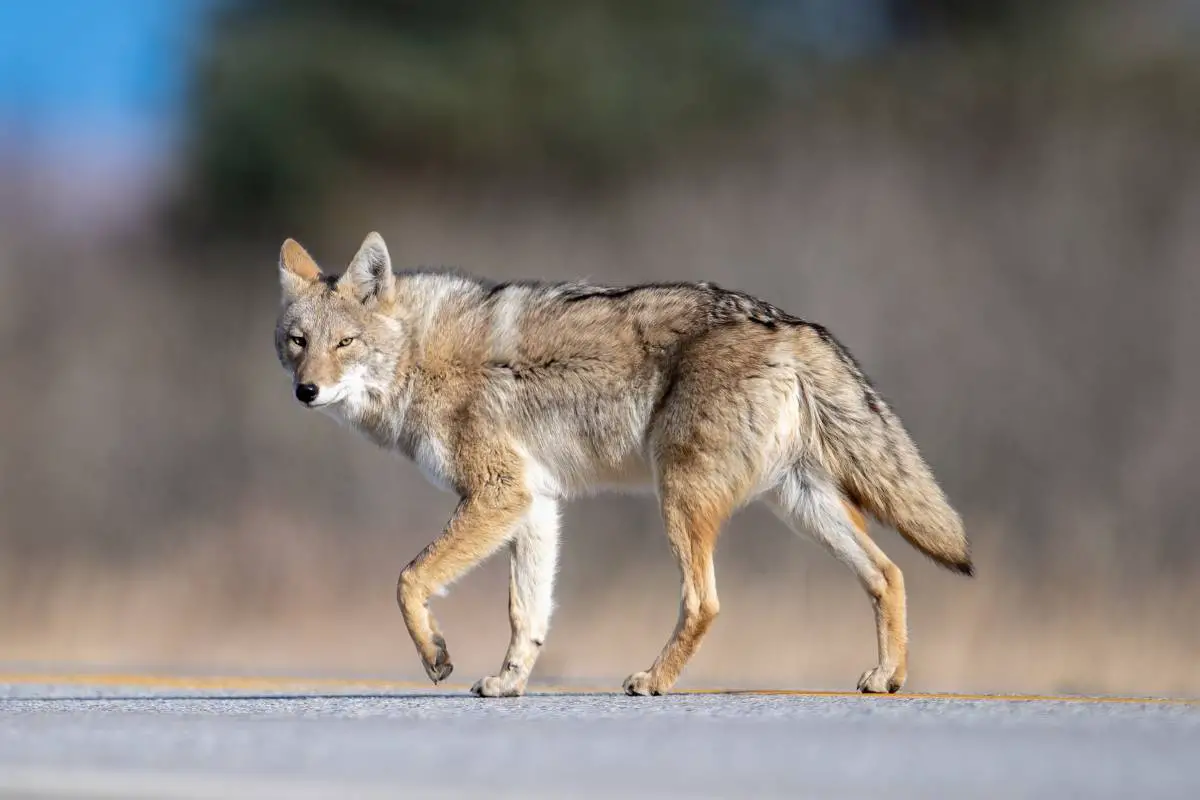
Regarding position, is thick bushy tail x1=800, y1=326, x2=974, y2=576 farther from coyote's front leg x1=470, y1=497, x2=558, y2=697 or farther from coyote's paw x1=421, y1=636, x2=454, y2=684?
coyote's paw x1=421, y1=636, x2=454, y2=684

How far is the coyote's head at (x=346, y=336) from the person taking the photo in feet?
28.9

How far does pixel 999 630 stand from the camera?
13.0 m

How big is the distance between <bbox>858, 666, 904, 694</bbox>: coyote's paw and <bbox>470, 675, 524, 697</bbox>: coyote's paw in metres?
1.51

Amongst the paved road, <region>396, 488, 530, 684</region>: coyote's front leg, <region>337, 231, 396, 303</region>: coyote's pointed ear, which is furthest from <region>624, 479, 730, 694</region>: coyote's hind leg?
<region>337, 231, 396, 303</region>: coyote's pointed ear

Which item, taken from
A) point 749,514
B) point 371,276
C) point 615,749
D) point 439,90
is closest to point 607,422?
point 371,276

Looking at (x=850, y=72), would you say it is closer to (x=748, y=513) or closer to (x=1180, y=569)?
(x=748, y=513)

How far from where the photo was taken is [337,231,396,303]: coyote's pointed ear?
9.10 metres

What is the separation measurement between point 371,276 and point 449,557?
1.78 meters

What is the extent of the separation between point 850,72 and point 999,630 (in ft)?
24.3

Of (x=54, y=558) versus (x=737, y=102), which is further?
(x=737, y=102)

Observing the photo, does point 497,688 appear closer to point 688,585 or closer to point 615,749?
point 688,585

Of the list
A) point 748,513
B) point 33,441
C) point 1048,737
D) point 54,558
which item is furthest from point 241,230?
point 1048,737

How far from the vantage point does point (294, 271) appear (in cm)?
950

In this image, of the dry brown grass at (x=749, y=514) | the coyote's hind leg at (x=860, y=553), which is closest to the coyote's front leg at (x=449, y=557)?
the coyote's hind leg at (x=860, y=553)
